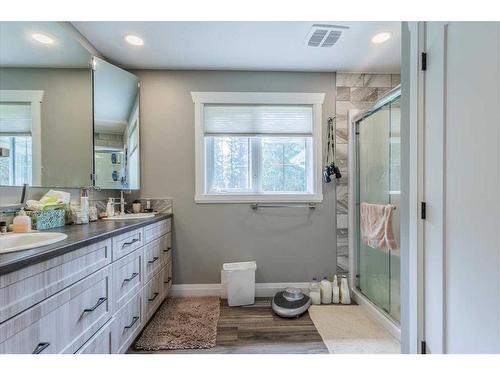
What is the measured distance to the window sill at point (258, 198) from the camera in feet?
8.64

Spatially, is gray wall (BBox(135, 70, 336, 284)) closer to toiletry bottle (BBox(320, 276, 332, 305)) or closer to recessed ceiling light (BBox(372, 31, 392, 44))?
toiletry bottle (BBox(320, 276, 332, 305))

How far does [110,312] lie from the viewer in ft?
4.53

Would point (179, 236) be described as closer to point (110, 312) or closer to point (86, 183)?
point (86, 183)

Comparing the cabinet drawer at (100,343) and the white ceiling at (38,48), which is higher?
the white ceiling at (38,48)

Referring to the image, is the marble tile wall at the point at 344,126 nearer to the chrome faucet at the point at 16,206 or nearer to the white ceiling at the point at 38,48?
the white ceiling at the point at 38,48

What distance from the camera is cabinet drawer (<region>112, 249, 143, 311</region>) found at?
1450 mm

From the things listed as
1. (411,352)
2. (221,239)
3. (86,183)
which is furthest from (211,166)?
(411,352)

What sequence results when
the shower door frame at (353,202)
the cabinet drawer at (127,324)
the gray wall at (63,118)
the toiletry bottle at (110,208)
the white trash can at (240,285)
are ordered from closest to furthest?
1. the cabinet drawer at (127,324)
2. the gray wall at (63,118)
3. the toiletry bottle at (110,208)
4. the white trash can at (240,285)
5. the shower door frame at (353,202)

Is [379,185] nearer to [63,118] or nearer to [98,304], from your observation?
[98,304]

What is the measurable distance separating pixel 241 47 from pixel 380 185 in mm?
1815

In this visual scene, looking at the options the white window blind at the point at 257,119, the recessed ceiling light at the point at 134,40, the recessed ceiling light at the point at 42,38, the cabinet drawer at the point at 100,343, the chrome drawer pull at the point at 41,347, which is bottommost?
the cabinet drawer at the point at 100,343

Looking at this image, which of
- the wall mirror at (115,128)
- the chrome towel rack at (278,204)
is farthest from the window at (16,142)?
the chrome towel rack at (278,204)

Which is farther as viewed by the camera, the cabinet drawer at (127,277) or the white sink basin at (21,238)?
the cabinet drawer at (127,277)

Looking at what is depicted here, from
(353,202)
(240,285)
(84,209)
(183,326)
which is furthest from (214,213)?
(353,202)
